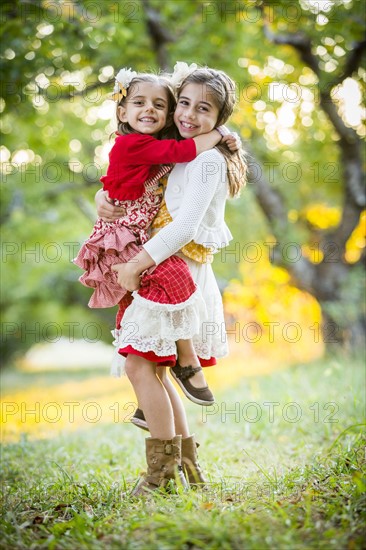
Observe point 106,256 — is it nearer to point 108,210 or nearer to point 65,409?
point 108,210

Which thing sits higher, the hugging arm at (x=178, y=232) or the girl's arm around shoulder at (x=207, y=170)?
the girl's arm around shoulder at (x=207, y=170)

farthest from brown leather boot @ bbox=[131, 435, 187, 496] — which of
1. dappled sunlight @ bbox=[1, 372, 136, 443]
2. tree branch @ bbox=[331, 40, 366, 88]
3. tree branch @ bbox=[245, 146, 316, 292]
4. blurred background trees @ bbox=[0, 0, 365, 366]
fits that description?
tree branch @ bbox=[245, 146, 316, 292]

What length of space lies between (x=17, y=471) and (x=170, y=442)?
1419 mm

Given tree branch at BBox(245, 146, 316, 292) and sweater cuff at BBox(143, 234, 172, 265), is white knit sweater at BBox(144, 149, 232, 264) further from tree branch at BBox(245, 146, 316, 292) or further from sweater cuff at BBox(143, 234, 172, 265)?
tree branch at BBox(245, 146, 316, 292)

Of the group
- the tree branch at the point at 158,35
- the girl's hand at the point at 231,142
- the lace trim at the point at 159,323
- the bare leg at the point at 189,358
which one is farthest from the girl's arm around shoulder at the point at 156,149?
the tree branch at the point at 158,35

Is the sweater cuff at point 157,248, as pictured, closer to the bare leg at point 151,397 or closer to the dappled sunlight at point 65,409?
the bare leg at point 151,397

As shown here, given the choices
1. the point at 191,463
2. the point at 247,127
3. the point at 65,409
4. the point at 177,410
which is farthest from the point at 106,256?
the point at 65,409

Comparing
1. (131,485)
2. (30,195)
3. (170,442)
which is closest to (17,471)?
(131,485)

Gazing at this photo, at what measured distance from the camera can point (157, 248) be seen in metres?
2.47

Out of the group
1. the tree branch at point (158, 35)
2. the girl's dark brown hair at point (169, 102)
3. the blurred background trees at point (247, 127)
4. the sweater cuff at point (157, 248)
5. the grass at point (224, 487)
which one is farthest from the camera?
the tree branch at point (158, 35)

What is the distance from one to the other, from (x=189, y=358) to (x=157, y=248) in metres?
0.52

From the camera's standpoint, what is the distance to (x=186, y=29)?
7.00 meters

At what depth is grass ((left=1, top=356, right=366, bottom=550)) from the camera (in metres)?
1.83

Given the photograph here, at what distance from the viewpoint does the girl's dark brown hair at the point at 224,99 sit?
2.66 m
